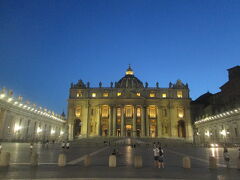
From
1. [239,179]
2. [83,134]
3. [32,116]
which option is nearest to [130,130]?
[83,134]

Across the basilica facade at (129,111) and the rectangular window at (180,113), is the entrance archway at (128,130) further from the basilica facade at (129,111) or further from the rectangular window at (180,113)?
the rectangular window at (180,113)

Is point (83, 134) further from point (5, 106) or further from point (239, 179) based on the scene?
point (239, 179)

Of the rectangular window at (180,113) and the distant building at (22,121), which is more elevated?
the rectangular window at (180,113)

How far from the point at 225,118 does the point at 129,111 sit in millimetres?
39225

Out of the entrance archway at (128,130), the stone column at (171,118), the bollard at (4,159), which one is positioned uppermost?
the stone column at (171,118)

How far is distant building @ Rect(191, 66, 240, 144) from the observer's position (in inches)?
2147

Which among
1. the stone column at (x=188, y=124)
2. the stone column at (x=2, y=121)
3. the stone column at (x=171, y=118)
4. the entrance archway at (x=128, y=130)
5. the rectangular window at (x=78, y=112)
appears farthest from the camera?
the rectangular window at (x=78, y=112)

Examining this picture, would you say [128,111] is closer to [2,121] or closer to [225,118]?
[225,118]

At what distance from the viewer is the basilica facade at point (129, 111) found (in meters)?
86.6

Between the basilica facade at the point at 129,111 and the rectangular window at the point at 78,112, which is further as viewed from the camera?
the rectangular window at the point at 78,112

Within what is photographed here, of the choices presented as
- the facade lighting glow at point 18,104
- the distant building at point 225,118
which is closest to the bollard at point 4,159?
the facade lighting glow at point 18,104

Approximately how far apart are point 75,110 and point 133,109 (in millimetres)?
24374

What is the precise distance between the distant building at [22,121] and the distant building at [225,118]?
49143 millimetres

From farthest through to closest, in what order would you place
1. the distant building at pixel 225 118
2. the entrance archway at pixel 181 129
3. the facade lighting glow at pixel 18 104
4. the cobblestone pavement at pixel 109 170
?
the entrance archway at pixel 181 129
the distant building at pixel 225 118
the facade lighting glow at pixel 18 104
the cobblestone pavement at pixel 109 170
